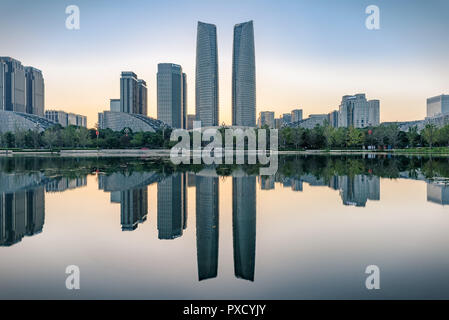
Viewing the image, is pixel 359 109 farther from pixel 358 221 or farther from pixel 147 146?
pixel 358 221

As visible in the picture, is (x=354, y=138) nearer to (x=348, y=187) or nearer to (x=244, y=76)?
(x=348, y=187)

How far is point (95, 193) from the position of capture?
43.9ft

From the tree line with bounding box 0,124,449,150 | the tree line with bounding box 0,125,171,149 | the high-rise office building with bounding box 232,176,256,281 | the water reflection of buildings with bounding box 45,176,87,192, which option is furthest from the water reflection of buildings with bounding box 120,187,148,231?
the tree line with bounding box 0,125,171,149

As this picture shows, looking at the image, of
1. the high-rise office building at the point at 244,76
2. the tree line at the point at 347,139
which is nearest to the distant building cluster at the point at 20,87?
the high-rise office building at the point at 244,76

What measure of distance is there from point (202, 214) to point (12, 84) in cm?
20238

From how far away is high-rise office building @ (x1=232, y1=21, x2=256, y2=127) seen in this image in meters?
170

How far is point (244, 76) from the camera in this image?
176 m

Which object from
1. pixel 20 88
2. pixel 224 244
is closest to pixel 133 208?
pixel 224 244

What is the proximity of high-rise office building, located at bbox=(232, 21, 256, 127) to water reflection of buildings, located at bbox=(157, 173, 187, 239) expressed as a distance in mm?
168024

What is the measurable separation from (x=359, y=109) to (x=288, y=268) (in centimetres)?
19590

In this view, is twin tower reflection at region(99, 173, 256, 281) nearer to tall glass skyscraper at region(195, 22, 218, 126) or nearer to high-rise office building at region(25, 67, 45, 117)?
tall glass skyscraper at region(195, 22, 218, 126)

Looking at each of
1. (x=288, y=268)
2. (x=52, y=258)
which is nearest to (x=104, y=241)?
(x=52, y=258)

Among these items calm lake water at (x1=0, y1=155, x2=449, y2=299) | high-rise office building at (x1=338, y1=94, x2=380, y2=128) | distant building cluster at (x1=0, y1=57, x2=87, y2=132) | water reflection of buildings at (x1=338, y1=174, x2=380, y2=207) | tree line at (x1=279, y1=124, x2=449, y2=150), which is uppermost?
distant building cluster at (x1=0, y1=57, x2=87, y2=132)

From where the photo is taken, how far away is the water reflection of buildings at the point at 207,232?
565 cm
